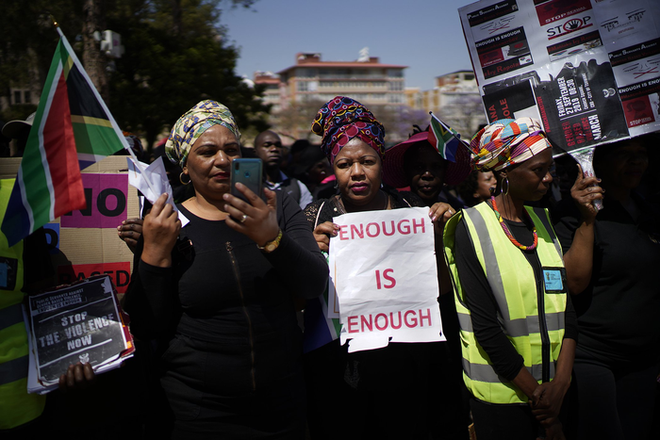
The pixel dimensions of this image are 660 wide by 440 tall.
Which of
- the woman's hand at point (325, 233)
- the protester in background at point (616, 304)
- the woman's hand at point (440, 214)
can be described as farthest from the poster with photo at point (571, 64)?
the woman's hand at point (325, 233)

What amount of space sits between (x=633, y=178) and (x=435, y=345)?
4.83 ft

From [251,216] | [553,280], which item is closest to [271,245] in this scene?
[251,216]

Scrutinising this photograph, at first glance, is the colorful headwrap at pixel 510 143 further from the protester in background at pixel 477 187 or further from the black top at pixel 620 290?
the protester in background at pixel 477 187

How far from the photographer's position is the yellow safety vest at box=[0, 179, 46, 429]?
2260 millimetres

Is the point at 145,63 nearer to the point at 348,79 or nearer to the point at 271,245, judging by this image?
the point at 271,245

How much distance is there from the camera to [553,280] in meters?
2.58

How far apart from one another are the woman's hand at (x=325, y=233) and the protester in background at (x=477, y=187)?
1959 millimetres

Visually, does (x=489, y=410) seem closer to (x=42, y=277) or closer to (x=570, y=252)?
(x=570, y=252)

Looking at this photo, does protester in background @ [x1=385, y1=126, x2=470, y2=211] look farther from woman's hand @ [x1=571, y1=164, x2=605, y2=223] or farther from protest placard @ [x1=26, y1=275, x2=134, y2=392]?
protest placard @ [x1=26, y1=275, x2=134, y2=392]

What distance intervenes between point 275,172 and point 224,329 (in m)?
4.68

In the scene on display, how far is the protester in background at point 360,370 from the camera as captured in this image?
264 centimetres

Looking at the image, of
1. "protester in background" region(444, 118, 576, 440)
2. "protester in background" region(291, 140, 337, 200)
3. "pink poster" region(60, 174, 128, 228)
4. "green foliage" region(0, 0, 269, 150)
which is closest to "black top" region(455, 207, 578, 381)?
"protester in background" region(444, 118, 576, 440)

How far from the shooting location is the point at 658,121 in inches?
110

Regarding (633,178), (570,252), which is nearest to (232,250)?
(570,252)
